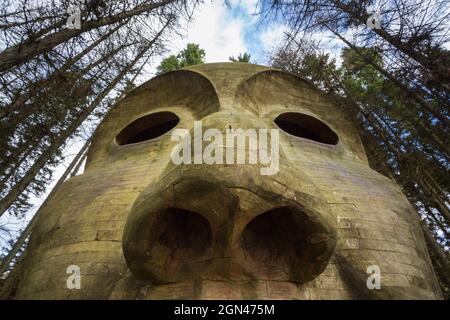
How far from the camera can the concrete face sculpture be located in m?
2.32

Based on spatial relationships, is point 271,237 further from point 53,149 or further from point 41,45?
point 53,149

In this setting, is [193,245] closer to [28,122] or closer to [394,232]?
[394,232]

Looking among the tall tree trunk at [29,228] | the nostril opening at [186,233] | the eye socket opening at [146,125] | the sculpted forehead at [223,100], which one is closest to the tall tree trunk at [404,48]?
the sculpted forehead at [223,100]

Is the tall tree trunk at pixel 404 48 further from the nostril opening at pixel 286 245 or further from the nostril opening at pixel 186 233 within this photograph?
the nostril opening at pixel 186 233

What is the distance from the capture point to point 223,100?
16.8 ft

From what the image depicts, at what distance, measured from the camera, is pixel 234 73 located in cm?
598

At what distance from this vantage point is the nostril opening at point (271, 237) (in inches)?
100

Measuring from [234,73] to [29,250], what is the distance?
406 cm

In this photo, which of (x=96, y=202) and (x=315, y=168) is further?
(x=315, y=168)

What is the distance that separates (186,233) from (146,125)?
3843 mm

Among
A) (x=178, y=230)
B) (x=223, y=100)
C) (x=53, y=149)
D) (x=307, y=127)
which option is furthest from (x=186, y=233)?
(x=53, y=149)

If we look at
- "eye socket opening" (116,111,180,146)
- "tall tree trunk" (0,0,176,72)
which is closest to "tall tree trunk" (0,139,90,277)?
"eye socket opening" (116,111,180,146)
